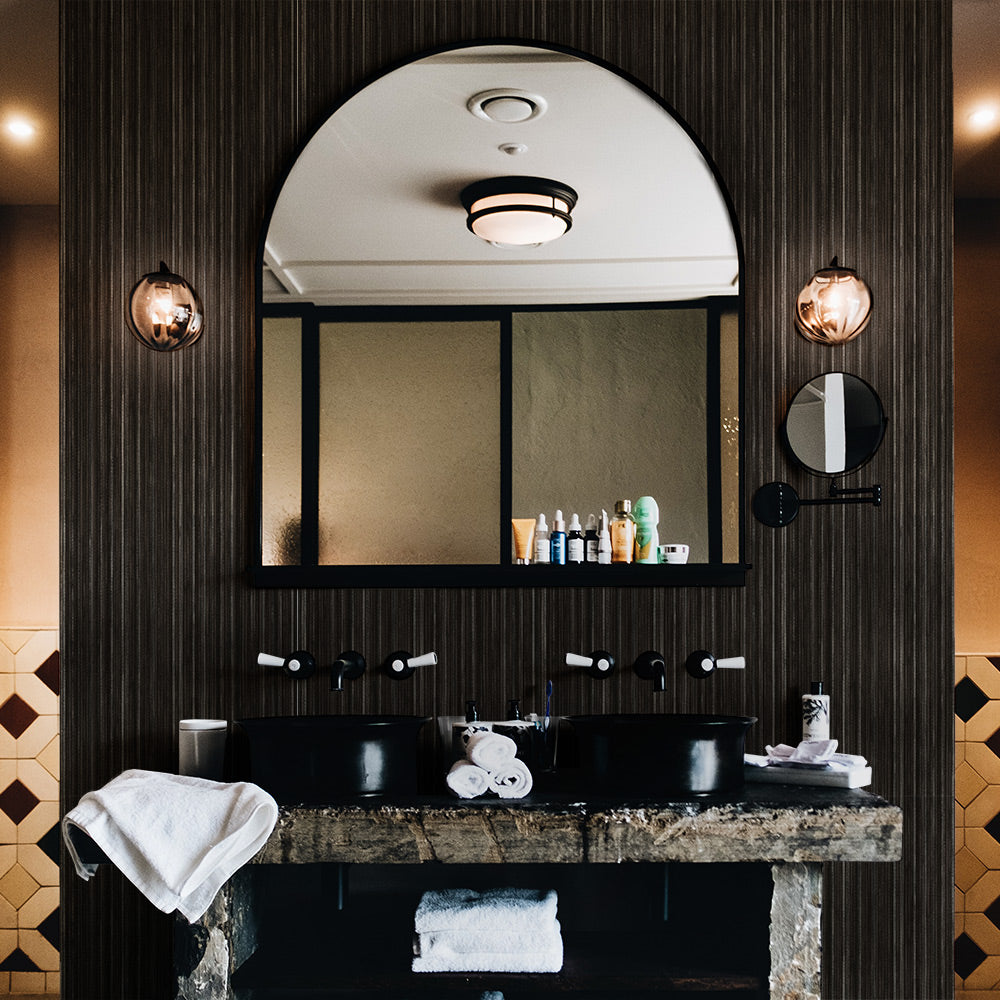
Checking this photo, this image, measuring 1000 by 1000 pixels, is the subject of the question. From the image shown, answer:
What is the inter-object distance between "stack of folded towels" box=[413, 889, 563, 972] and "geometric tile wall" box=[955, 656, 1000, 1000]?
1946 millimetres

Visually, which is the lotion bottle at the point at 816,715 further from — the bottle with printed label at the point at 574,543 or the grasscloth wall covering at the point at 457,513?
the bottle with printed label at the point at 574,543

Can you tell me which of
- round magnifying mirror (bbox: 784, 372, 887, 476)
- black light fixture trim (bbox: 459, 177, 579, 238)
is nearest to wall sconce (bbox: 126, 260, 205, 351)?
black light fixture trim (bbox: 459, 177, 579, 238)

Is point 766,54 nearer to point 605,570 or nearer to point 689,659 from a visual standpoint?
point 605,570

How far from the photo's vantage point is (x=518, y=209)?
86.7 inches

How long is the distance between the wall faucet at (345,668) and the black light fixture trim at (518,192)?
1002mm

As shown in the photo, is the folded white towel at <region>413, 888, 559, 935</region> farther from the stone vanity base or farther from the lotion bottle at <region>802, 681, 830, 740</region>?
the lotion bottle at <region>802, 681, 830, 740</region>

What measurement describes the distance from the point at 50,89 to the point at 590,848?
262cm

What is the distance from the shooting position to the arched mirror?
7.16ft

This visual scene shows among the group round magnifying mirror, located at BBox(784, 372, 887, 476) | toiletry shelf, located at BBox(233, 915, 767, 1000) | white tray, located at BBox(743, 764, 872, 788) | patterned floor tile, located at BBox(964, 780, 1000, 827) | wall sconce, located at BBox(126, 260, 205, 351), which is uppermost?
wall sconce, located at BBox(126, 260, 205, 351)

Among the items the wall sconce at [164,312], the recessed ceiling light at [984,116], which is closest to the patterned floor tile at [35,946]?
the wall sconce at [164,312]

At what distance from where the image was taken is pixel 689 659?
2.12m

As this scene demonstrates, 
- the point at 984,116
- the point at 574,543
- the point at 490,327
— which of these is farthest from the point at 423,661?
the point at 984,116

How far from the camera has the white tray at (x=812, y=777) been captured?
1905mm

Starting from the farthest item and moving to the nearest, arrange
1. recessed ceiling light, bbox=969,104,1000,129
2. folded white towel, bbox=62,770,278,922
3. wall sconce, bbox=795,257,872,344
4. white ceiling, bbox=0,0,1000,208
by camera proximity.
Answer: recessed ceiling light, bbox=969,104,1000,129 < white ceiling, bbox=0,0,1000,208 < wall sconce, bbox=795,257,872,344 < folded white towel, bbox=62,770,278,922
